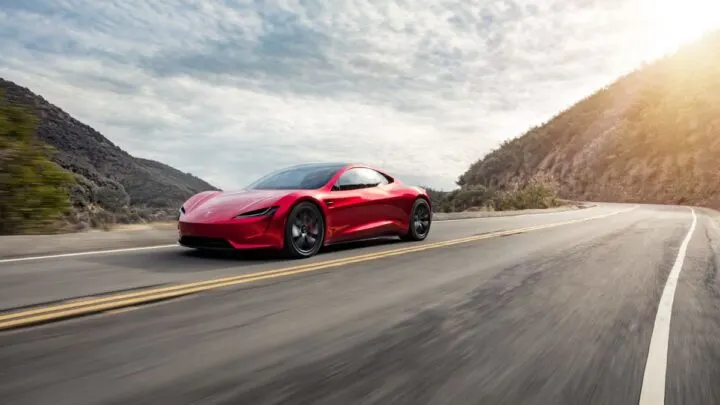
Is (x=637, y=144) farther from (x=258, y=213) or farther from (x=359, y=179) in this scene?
(x=258, y=213)

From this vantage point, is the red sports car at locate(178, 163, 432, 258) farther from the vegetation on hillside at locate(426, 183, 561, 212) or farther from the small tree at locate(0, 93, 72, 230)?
the vegetation on hillside at locate(426, 183, 561, 212)

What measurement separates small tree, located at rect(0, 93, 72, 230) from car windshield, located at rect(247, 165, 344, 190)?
11.4 ft

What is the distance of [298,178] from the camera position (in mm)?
8625

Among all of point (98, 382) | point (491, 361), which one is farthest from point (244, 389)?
point (491, 361)

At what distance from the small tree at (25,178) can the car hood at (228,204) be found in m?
3.25

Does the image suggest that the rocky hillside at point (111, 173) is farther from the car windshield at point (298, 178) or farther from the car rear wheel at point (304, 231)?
the car rear wheel at point (304, 231)

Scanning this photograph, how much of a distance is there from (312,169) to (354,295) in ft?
12.2

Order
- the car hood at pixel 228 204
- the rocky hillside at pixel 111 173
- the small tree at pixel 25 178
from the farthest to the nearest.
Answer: the rocky hillside at pixel 111 173
the small tree at pixel 25 178
the car hood at pixel 228 204

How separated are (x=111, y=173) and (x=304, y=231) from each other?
2269cm

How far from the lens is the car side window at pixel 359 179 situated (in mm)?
8562

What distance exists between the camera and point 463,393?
306 centimetres

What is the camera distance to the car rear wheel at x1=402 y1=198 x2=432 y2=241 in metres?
10.3

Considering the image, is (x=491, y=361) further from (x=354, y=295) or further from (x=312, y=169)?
(x=312, y=169)

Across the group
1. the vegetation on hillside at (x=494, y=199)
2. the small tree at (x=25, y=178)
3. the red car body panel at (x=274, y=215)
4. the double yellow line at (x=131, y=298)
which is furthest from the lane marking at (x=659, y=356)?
the vegetation on hillside at (x=494, y=199)
